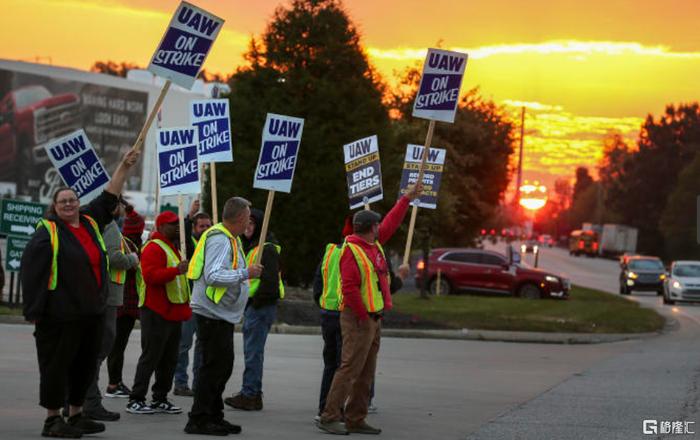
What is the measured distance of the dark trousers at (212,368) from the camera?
11.1m

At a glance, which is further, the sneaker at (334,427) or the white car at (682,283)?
the white car at (682,283)

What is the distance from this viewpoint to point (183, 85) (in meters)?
13.2

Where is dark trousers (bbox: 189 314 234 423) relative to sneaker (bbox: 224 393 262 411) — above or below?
above

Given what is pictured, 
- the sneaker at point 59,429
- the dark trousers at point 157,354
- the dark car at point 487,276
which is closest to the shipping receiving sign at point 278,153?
the dark trousers at point 157,354

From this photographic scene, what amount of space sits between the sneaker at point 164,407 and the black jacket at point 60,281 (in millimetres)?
2161

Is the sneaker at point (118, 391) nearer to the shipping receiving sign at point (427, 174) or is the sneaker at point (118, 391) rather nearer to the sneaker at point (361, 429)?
the sneaker at point (361, 429)

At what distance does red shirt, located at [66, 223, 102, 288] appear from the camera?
10.4 meters

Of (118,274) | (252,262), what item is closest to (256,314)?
(252,262)

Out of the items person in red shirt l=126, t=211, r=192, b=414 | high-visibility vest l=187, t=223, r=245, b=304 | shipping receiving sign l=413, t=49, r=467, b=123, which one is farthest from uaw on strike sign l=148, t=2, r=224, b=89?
high-visibility vest l=187, t=223, r=245, b=304

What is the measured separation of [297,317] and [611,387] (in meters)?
10.4

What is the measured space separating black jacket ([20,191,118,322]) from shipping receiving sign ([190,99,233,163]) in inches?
225

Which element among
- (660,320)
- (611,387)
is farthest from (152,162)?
(611,387)

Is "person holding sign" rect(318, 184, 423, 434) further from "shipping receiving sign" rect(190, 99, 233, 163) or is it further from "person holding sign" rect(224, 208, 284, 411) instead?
"shipping receiving sign" rect(190, 99, 233, 163)

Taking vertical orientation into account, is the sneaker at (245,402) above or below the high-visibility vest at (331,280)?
below
